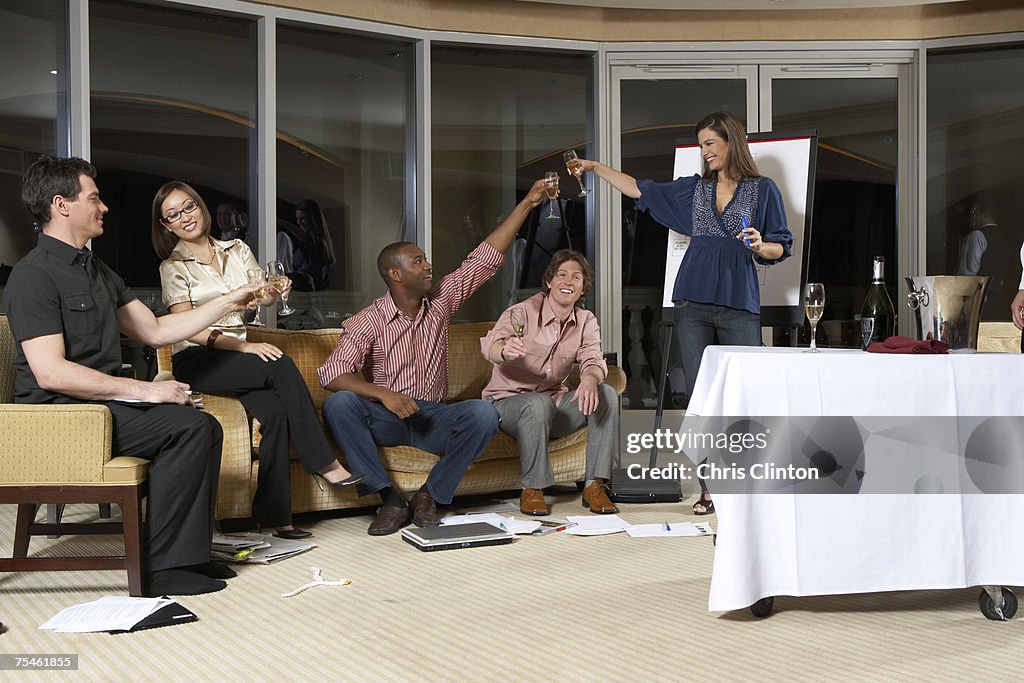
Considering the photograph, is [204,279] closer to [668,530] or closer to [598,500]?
[598,500]

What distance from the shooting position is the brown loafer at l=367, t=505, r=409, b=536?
3682mm

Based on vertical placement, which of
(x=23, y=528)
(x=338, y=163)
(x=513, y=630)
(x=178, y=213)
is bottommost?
(x=513, y=630)

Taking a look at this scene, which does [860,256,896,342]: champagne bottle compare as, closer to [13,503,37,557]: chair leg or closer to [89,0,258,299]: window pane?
[13,503,37,557]: chair leg

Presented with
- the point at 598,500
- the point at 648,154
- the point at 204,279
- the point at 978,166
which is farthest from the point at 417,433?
the point at 978,166

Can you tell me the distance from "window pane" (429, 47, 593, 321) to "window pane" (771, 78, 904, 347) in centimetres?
130

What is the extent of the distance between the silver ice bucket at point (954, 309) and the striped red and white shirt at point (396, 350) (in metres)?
2.00

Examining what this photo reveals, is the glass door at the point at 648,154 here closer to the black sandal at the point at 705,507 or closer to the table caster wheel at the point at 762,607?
the black sandal at the point at 705,507

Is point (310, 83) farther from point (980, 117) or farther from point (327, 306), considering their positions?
point (980, 117)

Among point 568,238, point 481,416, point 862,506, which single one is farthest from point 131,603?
point 568,238

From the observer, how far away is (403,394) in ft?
12.7

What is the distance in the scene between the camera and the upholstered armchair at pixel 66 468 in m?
2.71

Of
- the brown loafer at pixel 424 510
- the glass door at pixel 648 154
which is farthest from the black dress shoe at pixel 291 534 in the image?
the glass door at pixel 648 154

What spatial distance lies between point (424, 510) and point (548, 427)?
613 mm

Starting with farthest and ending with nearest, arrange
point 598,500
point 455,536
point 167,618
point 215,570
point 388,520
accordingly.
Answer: point 598,500
point 388,520
point 455,536
point 215,570
point 167,618
